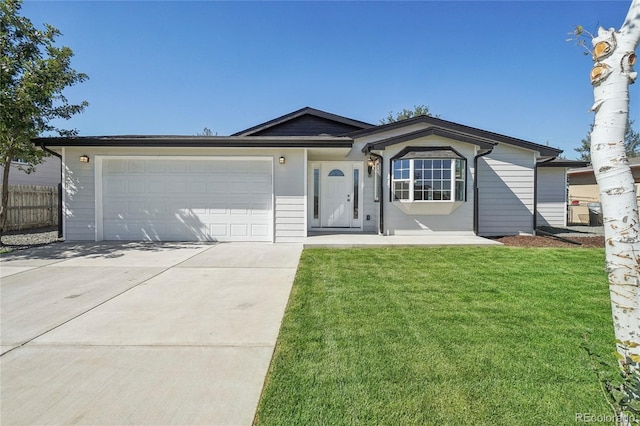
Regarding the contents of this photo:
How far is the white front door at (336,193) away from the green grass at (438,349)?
511 cm

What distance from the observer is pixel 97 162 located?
8.73 meters

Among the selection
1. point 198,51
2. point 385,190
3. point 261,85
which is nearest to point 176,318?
point 385,190

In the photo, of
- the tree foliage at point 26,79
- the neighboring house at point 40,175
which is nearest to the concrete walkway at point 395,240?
the tree foliage at point 26,79

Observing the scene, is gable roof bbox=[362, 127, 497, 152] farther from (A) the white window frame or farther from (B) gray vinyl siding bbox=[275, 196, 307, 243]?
(B) gray vinyl siding bbox=[275, 196, 307, 243]

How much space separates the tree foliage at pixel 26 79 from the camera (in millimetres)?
7324

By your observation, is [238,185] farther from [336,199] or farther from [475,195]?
[475,195]

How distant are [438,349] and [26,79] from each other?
10.2 m

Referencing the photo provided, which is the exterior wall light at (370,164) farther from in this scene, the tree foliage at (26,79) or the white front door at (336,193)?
the tree foliage at (26,79)

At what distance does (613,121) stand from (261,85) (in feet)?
51.0

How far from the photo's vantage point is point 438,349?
2.71m

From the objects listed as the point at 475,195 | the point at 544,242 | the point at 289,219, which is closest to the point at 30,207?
the point at 289,219

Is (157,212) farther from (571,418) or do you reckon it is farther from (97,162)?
(571,418)

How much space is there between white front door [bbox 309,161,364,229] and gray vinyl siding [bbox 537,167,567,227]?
755 centimetres

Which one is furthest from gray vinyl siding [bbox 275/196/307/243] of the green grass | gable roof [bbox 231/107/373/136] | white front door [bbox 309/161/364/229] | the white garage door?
gable roof [bbox 231/107/373/136]
